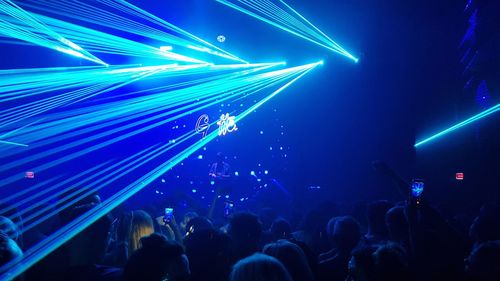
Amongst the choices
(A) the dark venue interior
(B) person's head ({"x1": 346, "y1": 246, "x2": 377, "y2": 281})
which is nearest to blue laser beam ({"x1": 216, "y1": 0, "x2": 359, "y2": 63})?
(A) the dark venue interior

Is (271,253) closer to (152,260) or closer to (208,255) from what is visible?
(208,255)

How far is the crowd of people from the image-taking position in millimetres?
2268

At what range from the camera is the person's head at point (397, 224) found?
3.50 meters

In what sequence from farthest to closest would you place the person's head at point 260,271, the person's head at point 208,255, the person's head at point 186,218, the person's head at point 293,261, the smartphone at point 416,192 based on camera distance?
the person's head at point 186,218 < the smartphone at point 416,192 < the person's head at point 208,255 < the person's head at point 293,261 < the person's head at point 260,271

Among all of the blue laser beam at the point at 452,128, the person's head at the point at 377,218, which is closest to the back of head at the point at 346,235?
the person's head at the point at 377,218

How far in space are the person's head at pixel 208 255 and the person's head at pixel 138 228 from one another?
82 cm

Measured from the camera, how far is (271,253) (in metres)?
2.78

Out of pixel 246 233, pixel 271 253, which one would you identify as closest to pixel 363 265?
pixel 271 253

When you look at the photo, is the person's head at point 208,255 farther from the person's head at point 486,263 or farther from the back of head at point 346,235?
the person's head at point 486,263

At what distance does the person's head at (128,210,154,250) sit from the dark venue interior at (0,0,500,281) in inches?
169

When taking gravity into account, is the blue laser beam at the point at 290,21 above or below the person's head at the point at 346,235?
above

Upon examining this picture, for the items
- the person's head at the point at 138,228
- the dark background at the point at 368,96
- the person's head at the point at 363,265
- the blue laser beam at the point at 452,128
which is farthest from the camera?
the dark background at the point at 368,96

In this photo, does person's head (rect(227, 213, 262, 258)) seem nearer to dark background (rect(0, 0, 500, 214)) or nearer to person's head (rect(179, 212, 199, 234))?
person's head (rect(179, 212, 199, 234))

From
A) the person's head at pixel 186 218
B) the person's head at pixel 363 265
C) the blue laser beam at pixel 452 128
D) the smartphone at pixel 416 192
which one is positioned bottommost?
the person's head at pixel 186 218
